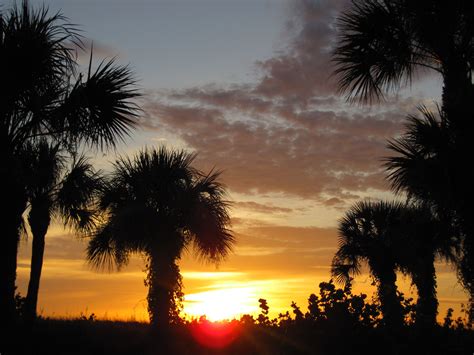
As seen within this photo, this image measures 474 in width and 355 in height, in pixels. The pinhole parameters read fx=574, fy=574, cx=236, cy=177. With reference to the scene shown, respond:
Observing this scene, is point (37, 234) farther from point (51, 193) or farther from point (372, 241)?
point (372, 241)

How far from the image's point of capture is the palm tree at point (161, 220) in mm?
17812

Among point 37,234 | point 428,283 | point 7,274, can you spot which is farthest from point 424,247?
point 7,274

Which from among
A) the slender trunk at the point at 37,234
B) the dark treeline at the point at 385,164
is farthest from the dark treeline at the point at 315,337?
the slender trunk at the point at 37,234

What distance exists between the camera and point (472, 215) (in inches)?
472

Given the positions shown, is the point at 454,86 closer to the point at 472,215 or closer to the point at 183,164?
the point at 472,215

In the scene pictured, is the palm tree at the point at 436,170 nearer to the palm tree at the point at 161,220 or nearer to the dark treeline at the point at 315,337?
the dark treeline at the point at 315,337

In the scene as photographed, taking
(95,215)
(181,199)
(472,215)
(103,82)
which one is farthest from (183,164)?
(472,215)

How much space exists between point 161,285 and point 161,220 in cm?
202

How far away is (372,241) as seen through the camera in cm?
2767

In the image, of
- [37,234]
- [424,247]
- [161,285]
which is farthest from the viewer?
[424,247]

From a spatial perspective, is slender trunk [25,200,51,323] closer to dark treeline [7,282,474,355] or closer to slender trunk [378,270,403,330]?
dark treeline [7,282,474,355]

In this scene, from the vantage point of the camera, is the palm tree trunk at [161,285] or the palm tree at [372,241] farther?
the palm tree at [372,241]

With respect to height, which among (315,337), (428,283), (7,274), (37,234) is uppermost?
(37,234)

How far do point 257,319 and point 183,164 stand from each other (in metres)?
7.10
